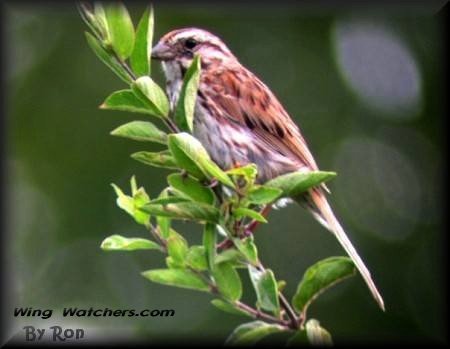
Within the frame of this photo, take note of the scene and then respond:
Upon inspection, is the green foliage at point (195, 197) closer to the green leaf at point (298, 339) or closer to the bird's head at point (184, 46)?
the green leaf at point (298, 339)

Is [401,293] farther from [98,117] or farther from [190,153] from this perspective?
[190,153]

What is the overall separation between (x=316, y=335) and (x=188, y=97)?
0.66 m

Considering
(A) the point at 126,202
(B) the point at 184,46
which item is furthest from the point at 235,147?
(A) the point at 126,202

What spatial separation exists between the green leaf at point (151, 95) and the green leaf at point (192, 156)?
0.09 m

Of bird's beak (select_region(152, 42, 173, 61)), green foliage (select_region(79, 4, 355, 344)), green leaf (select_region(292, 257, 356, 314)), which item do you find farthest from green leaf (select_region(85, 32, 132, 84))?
bird's beak (select_region(152, 42, 173, 61))

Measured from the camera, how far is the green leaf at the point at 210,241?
2.32 metres

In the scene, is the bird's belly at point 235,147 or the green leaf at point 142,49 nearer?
the green leaf at point 142,49

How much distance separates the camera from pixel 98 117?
224 inches

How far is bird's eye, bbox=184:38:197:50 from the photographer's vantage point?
3123 millimetres

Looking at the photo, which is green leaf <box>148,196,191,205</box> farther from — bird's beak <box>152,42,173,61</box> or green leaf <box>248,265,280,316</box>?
bird's beak <box>152,42,173,61</box>

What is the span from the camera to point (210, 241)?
2324mm

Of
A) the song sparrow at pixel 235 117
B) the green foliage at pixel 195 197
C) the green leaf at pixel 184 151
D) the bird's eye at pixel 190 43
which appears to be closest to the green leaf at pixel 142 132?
the green foliage at pixel 195 197

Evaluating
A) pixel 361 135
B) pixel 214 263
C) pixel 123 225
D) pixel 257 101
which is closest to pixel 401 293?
pixel 361 135

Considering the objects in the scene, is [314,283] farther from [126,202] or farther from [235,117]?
[235,117]
